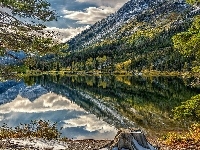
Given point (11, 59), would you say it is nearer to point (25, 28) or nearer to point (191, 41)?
point (25, 28)

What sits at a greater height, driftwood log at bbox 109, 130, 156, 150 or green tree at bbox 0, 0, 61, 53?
green tree at bbox 0, 0, 61, 53

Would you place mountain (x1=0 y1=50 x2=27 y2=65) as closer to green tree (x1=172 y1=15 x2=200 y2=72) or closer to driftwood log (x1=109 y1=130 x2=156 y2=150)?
driftwood log (x1=109 y1=130 x2=156 y2=150)

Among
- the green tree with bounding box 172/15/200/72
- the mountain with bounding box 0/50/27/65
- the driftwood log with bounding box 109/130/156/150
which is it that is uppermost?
the green tree with bounding box 172/15/200/72

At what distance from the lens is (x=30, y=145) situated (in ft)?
48.3

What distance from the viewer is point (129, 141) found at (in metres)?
12.8

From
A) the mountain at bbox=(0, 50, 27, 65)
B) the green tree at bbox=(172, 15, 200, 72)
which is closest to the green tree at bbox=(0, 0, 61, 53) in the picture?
the mountain at bbox=(0, 50, 27, 65)

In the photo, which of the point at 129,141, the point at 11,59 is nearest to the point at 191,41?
the point at 129,141

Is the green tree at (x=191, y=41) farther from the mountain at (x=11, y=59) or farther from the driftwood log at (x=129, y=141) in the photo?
the mountain at (x=11, y=59)

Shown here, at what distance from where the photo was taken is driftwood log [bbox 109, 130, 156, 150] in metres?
12.6

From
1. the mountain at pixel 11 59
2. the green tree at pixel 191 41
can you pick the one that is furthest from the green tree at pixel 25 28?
the green tree at pixel 191 41

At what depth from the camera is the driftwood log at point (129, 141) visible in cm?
1262

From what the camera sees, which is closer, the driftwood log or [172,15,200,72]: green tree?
the driftwood log

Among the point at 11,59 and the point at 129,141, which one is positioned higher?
the point at 11,59

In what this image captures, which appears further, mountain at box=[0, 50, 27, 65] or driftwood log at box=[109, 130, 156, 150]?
mountain at box=[0, 50, 27, 65]
